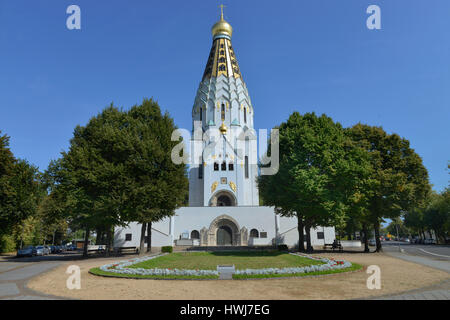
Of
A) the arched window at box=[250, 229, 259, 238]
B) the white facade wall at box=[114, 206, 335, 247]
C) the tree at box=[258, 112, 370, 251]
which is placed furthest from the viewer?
the arched window at box=[250, 229, 259, 238]

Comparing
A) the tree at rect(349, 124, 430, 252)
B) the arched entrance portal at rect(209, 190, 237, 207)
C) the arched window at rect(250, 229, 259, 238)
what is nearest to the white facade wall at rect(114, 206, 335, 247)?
the arched window at rect(250, 229, 259, 238)

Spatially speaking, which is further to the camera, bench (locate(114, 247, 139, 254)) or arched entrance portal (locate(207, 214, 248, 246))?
arched entrance portal (locate(207, 214, 248, 246))

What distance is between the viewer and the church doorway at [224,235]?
40500 mm

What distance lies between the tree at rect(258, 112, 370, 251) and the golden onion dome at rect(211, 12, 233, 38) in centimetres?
4063

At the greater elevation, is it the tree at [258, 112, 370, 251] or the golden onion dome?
the golden onion dome

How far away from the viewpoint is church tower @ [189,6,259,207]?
46375mm

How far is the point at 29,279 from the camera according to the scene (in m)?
13.3

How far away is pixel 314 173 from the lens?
75.2 ft

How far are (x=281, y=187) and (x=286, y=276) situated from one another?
13.5 meters

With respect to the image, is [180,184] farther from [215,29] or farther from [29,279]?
[215,29]

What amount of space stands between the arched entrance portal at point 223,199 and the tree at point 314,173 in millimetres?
19224

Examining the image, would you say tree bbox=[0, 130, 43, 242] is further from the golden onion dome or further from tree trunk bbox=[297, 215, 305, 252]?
the golden onion dome

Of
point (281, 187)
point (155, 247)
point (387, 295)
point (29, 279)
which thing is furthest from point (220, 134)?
point (387, 295)

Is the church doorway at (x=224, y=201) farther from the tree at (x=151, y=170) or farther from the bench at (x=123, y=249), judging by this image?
the tree at (x=151, y=170)
